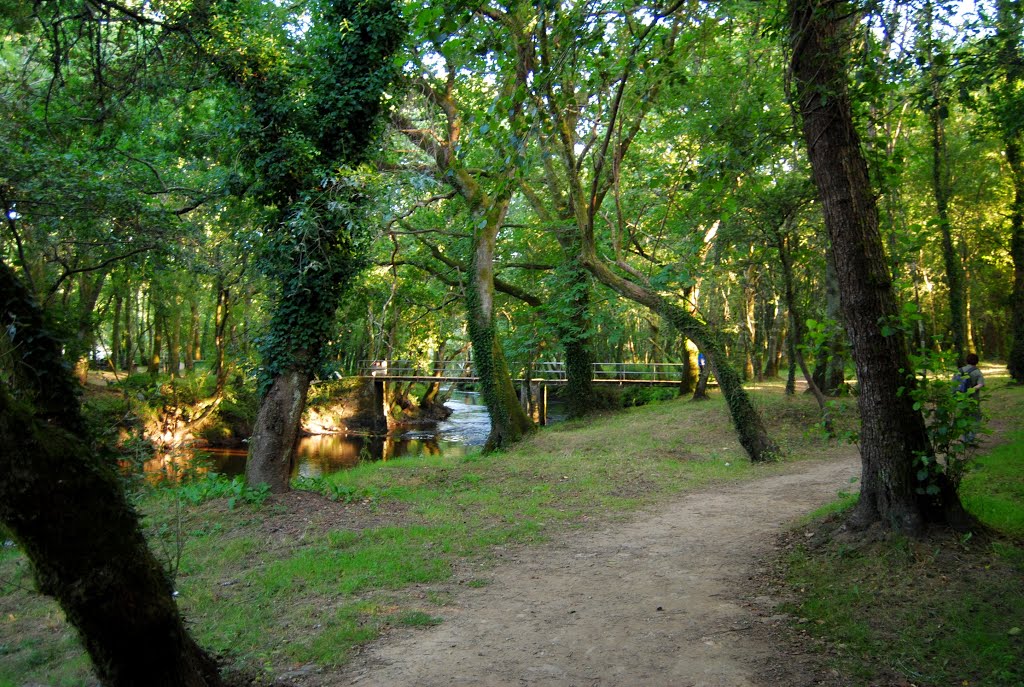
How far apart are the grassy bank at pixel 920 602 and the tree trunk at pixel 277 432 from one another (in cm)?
700

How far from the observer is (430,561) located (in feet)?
23.7

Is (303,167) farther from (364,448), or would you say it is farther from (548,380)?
(548,380)

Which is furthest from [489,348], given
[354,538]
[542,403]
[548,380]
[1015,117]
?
[542,403]

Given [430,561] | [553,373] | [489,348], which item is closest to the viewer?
[430,561]

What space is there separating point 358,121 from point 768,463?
927cm

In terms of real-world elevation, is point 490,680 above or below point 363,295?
below

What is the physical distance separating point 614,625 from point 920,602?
2116mm

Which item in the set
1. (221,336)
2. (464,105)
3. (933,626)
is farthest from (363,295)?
(933,626)

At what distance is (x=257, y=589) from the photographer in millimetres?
6594

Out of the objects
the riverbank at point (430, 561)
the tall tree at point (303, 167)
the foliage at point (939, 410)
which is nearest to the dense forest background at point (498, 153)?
the tall tree at point (303, 167)

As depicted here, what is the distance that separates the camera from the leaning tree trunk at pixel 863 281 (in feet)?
18.5

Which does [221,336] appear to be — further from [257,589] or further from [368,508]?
[257,589]

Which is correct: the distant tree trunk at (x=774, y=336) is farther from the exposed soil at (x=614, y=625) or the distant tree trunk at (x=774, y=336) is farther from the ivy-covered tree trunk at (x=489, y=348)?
the exposed soil at (x=614, y=625)

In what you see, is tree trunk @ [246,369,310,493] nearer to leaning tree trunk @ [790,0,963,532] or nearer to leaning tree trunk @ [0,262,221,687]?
leaning tree trunk @ [0,262,221,687]
